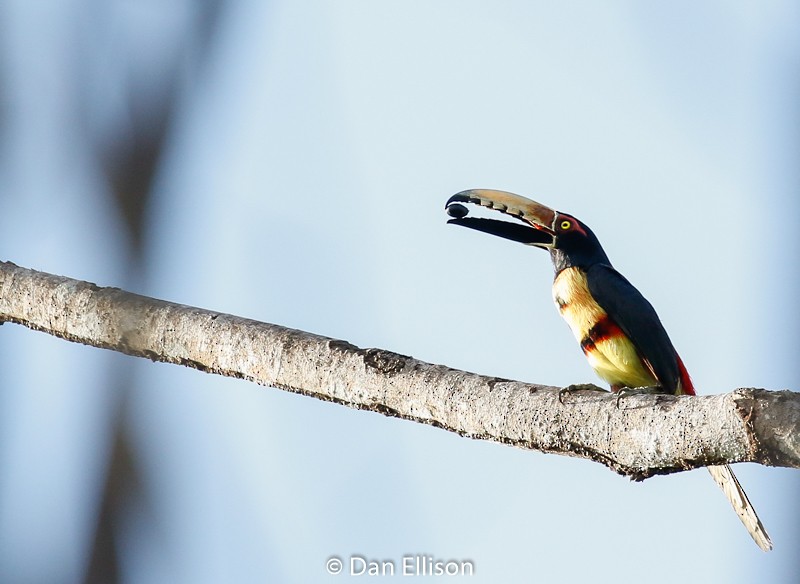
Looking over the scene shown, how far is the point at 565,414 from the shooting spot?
8.27 feet

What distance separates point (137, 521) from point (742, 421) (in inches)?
57.1

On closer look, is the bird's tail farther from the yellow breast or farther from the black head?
the black head

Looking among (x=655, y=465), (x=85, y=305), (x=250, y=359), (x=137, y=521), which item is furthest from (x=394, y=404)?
(x=137, y=521)

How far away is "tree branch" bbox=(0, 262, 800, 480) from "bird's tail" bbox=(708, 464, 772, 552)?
5.15ft

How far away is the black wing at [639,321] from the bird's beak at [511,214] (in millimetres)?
486

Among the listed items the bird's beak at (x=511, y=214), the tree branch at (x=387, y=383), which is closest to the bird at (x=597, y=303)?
the bird's beak at (x=511, y=214)

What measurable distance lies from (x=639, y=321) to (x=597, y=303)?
299 millimetres

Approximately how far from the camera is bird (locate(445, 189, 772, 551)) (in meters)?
4.68

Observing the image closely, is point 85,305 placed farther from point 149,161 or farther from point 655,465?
point 149,161

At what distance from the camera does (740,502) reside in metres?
3.96

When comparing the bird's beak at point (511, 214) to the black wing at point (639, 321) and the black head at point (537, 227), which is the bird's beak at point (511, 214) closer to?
the black head at point (537, 227)

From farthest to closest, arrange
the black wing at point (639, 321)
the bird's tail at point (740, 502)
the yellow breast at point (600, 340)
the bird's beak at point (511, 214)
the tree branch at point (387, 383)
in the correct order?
the bird's beak at point (511, 214)
the yellow breast at point (600, 340)
the black wing at point (639, 321)
the bird's tail at point (740, 502)
the tree branch at point (387, 383)

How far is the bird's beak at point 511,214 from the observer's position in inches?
209

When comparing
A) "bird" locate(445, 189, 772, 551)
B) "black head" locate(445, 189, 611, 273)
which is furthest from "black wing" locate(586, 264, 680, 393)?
"black head" locate(445, 189, 611, 273)
